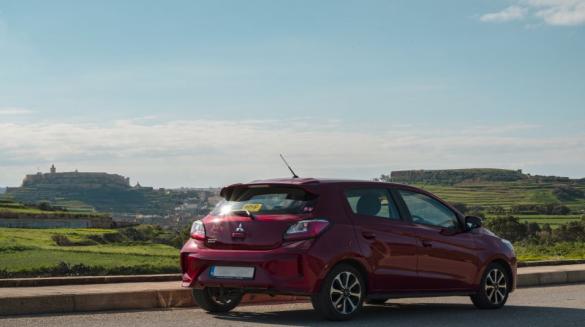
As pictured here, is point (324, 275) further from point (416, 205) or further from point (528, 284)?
point (528, 284)

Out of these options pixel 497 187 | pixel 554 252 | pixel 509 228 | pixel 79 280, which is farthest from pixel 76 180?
pixel 79 280

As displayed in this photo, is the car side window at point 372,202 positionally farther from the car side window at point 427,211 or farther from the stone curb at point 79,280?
the stone curb at point 79,280

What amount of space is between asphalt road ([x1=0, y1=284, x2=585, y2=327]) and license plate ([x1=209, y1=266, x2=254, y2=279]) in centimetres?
49

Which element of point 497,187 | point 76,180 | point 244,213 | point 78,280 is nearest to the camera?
point 244,213

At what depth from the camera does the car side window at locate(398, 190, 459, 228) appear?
1167 centimetres

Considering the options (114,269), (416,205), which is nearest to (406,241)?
(416,205)

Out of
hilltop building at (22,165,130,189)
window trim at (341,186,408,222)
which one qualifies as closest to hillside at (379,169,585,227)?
hilltop building at (22,165,130,189)

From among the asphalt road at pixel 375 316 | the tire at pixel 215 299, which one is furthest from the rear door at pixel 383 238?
the tire at pixel 215 299

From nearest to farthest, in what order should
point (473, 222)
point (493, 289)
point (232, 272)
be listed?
point (232, 272)
point (473, 222)
point (493, 289)

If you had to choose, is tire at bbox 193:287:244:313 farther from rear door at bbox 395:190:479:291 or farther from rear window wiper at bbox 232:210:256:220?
rear door at bbox 395:190:479:291

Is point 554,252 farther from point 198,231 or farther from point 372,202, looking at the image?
point 198,231

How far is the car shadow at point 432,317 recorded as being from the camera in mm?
10586

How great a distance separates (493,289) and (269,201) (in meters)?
3.58

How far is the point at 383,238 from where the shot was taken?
35.8 feet
